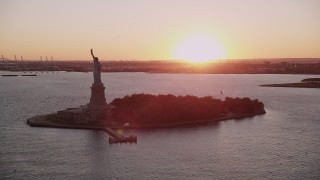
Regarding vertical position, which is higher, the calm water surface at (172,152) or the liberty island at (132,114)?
the liberty island at (132,114)

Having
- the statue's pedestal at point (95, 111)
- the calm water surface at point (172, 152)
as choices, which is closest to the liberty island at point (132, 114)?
the statue's pedestal at point (95, 111)

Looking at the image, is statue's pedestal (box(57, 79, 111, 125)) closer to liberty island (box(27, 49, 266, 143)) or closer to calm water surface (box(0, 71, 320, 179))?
liberty island (box(27, 49, 266, 143))

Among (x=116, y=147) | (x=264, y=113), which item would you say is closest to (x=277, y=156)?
(x=116, y=147)

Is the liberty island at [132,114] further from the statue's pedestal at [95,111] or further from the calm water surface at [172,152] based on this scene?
the calm water surface at [172,152]

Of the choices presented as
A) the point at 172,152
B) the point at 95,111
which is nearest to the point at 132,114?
the point at 95,111

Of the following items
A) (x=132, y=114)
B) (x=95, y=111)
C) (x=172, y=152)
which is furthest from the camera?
(x=132, y=114)

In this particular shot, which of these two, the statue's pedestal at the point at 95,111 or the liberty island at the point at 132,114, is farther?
the statue's pedestal at the point at 95,111

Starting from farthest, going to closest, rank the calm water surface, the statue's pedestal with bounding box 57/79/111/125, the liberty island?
the statue's pedestal with bounding box 57/79/111/125 < the liberty island < the calm water surface

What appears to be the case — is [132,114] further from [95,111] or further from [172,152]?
[172,152]

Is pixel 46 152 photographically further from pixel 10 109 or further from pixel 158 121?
pixel 10 109

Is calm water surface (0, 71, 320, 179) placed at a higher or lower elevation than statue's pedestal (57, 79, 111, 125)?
lower

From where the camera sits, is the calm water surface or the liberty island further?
the liberty island

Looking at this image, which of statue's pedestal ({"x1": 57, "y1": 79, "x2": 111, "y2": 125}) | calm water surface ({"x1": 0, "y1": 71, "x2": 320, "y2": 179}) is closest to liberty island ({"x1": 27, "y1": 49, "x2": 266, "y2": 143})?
statue's pedestal ({"x1": 57, "y1": 79, "x2": 111, "y2": 125})

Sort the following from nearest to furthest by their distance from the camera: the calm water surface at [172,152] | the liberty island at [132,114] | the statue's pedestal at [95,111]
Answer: the calm water surface at [172,152]
the liberty island at [132,114]
the statue's pedestal at [95,111]
